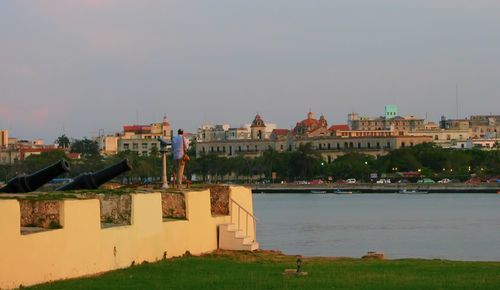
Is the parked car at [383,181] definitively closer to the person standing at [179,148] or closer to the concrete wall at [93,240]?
the person standing at [179,148]

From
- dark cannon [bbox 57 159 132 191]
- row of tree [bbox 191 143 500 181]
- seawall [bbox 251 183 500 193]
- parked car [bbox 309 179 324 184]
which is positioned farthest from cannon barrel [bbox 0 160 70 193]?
parked car [bbox 309 179 324 184]

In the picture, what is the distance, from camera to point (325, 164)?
181125mm

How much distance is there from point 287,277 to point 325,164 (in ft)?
535

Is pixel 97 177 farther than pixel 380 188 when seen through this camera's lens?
No

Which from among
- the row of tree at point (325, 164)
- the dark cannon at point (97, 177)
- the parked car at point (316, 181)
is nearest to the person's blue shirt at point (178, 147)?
the dark cannon at point (97, 177)

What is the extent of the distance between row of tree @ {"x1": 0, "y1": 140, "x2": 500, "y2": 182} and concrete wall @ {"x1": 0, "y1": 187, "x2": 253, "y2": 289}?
430ft

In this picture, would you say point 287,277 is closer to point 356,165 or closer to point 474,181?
point 474,181

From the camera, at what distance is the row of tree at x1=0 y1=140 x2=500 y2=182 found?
6412 inches

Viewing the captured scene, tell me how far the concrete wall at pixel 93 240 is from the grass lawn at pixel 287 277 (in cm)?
28

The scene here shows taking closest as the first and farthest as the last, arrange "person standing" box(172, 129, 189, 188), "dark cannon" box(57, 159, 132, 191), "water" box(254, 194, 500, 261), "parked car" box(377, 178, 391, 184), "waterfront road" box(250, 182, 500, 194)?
"dark cannon" box(57, 159, 132, 191), "person standing" box(172, 129, 189, 188), "water" box(254, 194, 500, 261), "waterfront road" box(250, 182, 500, 194), "parked car" box(377, 178, 391, 184)

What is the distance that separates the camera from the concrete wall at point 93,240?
16.7 m

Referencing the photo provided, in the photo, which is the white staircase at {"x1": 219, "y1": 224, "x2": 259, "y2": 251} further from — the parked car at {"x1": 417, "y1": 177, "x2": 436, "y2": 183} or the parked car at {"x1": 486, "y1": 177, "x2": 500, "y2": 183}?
the parked car at {"x1": 417, "y1": 177, "x2": 436, "y2": 183}

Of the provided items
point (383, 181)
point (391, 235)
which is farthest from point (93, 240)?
point (383, 181)

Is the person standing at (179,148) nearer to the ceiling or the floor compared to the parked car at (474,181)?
nearer to the floor
